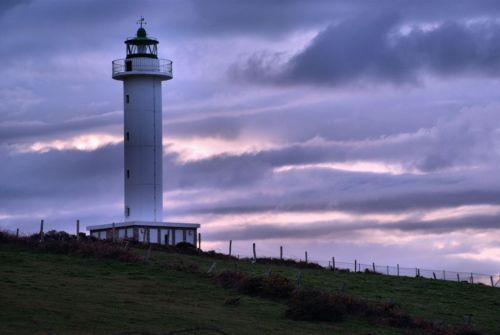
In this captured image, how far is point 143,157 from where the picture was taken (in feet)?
228

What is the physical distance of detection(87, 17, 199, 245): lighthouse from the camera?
6844cm

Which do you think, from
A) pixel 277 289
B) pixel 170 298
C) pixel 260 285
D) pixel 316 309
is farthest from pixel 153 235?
pixel 316 309

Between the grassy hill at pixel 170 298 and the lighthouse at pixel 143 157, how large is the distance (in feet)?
21.2

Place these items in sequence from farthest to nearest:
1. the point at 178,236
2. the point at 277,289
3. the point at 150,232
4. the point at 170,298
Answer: the point at 178,236 < the point at 150,232 < the point at 277,289 < the point at 170,298

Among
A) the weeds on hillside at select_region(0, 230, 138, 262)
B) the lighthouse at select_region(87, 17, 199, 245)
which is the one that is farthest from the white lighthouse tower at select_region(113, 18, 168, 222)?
the weeds on hillside at select_region(0, 230, 138, 262)

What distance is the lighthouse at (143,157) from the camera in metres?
68.4

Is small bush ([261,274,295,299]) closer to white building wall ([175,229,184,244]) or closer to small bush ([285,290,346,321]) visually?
small bush ([285,290,346,321])

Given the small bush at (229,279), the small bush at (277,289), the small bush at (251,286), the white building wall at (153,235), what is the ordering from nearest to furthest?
1. the small bush at (277,289)
2. the small bush at (251,286)
3. the small bush at (229,279)
4. the white building wall at (153,235)

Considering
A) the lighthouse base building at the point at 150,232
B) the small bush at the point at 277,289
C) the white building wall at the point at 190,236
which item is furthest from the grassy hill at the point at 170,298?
the white building wall at the point at 190,236

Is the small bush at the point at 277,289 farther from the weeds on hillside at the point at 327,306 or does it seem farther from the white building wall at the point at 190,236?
the white building wall at the point at 190,236

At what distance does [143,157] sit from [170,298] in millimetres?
28442

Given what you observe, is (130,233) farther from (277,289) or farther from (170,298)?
(170,298)

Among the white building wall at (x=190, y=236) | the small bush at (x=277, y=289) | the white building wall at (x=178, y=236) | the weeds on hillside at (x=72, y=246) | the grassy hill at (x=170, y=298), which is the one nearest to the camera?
the grassy hill at (x=170, y=298)

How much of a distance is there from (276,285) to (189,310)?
680cm
